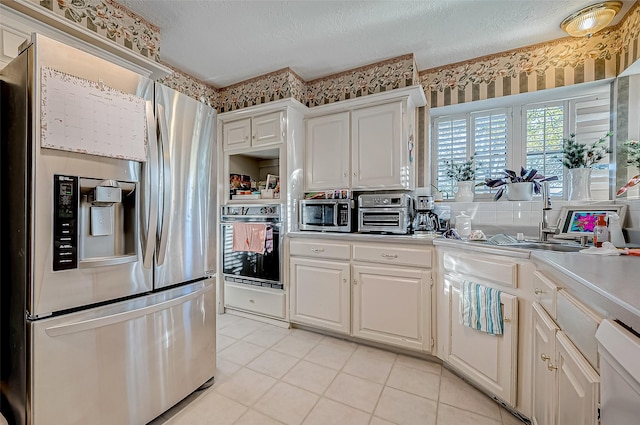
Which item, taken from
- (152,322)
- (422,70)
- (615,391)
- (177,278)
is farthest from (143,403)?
(422,70)

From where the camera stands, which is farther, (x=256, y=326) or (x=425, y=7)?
(x=256, y=326)

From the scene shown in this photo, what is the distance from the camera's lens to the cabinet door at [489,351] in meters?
1.48

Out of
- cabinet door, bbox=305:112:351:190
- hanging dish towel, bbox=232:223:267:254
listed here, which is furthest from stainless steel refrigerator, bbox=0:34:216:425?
cabinet door, bbox=305:112:351:190

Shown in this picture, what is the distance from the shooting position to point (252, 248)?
9.02 ft

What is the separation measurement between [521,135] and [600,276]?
2.03 metres

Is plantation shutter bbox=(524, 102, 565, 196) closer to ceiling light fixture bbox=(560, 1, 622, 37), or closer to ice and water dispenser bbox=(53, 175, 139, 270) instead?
ceiling light fixture bbox=(560, 1, 622, 37)

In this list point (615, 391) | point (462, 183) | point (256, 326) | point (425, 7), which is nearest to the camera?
point (615, 391)

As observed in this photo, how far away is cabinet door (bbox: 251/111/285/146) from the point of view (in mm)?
2688

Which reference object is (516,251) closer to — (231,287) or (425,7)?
(425,7)

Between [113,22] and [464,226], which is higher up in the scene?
[113,22]

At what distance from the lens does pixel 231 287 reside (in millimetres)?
2990

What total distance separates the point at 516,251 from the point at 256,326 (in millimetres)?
2246

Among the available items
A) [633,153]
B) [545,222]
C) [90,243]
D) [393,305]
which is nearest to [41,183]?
[90,243]

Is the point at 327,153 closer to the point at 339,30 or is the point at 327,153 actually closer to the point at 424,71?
the point at 339,30
